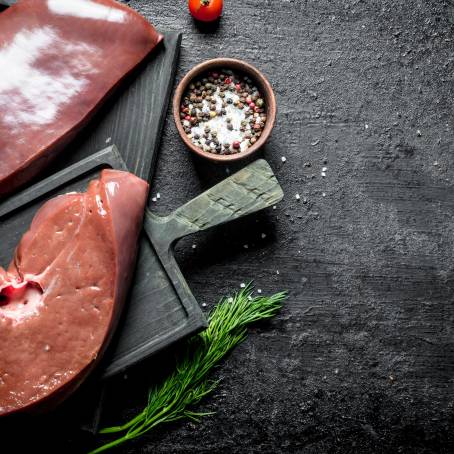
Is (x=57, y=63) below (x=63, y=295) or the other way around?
the other way around

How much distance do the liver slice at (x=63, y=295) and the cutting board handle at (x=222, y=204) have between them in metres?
0.18

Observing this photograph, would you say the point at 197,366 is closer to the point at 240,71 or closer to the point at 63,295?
the point at 63,295

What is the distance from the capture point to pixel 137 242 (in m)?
1.76

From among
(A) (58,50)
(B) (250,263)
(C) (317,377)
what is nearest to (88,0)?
(A) (58,50)

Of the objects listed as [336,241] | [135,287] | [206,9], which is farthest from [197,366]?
[206,9]

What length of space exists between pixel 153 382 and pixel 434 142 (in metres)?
1.29

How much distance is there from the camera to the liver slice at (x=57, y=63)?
179 centimetres

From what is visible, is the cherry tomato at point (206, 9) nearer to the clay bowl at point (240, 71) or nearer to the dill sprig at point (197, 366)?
the clay bowl at point (240, 71)

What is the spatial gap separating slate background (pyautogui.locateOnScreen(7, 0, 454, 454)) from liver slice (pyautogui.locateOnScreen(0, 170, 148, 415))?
1.18ft

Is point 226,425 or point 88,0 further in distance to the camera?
point 226,425

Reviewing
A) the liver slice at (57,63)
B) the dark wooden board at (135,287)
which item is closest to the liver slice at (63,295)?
the dark wooden board at (135,287)

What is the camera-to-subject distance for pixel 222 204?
1824 mm

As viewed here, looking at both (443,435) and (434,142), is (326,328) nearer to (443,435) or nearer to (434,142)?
(443,435)

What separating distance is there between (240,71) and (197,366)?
3.23 ft
